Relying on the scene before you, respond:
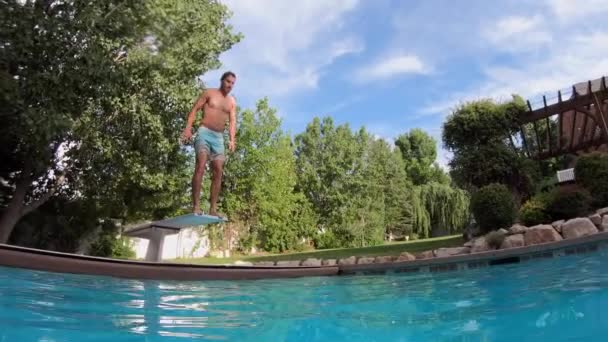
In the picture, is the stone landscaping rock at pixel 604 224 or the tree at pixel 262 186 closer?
the stone landscaping rock at pixel 604 224

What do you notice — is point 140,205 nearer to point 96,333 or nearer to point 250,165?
point 250,165

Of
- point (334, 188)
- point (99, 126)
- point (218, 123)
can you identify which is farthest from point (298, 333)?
point (334, 188)

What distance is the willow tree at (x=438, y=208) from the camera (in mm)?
25078

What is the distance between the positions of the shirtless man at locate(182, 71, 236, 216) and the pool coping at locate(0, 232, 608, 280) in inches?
30.0

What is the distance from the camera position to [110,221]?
15.5 meters

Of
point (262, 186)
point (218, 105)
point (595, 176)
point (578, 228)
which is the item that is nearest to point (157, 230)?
point (218, 105)

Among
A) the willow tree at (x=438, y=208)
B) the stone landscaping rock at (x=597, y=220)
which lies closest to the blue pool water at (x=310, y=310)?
the stone landscaping rock at (x=597, y=220)

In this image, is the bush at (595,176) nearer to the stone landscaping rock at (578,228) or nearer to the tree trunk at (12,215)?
the stone landscaping rock at (578,228)

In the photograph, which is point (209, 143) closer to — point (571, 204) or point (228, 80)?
point (228, 80)

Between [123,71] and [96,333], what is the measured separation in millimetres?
8237

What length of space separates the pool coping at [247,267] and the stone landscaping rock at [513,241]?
3.08 feet

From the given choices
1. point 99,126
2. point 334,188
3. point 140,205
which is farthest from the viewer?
point 334,188

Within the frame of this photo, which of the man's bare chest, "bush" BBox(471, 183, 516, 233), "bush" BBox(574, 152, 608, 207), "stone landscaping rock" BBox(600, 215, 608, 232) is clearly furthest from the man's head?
"bush" BBox(574, 152, 608, 207)

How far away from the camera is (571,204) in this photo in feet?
28.4
